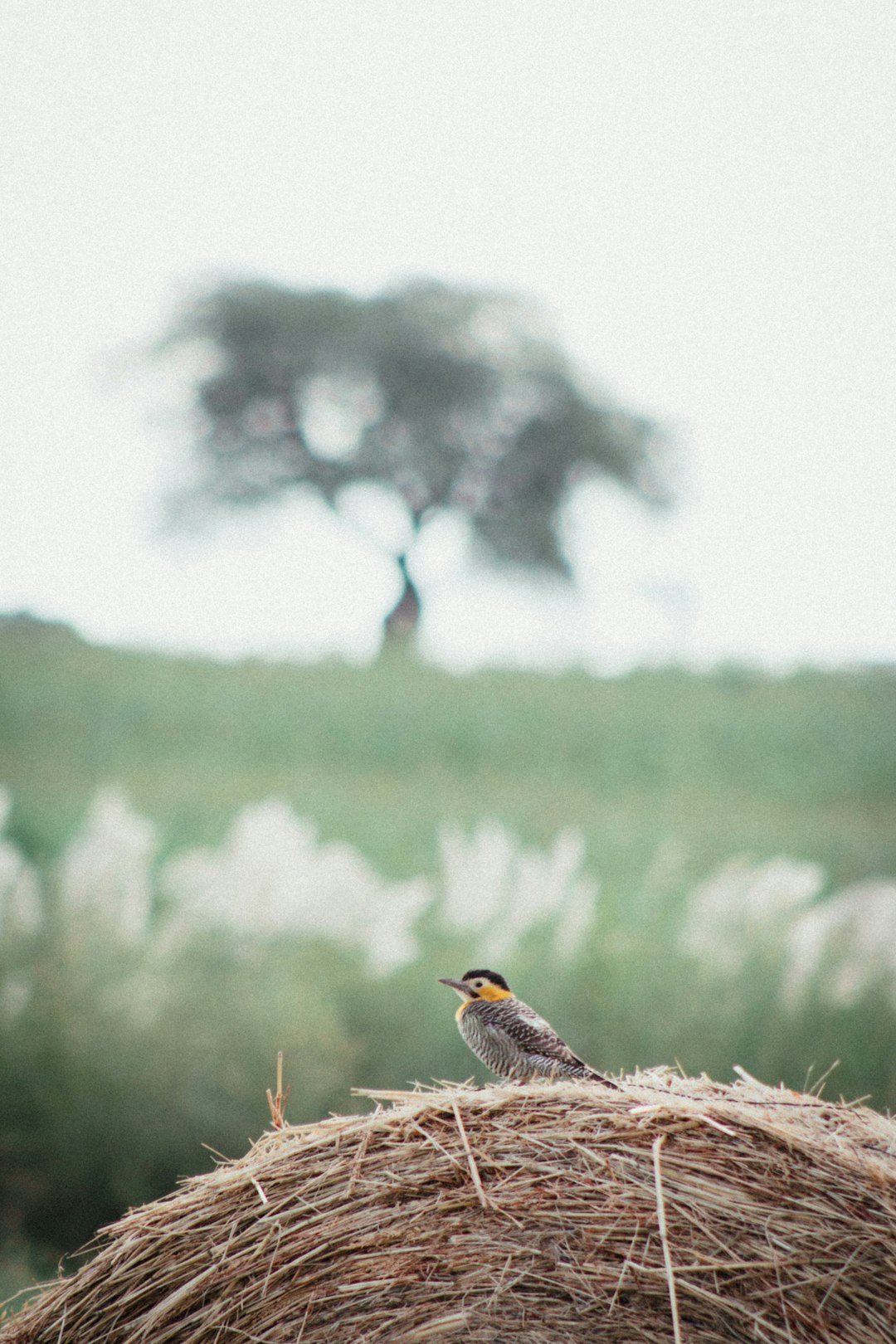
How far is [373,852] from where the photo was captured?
3.16 metres

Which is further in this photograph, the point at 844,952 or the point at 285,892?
the point at 844,952

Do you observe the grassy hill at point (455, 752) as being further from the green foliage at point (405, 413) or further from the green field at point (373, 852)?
the green foliage at point (405, 413)

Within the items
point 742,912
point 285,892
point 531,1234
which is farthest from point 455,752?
point 531,1234

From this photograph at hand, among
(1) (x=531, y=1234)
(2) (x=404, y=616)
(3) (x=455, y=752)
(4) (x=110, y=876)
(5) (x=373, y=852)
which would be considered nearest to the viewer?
(1) (x=531, y=1234)

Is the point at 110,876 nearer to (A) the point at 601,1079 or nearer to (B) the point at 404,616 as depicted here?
(B) the point at 404,616

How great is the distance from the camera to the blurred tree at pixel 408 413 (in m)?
4.11

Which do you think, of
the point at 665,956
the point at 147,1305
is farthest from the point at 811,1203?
the point at 665,956

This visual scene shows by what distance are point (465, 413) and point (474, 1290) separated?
3.47m

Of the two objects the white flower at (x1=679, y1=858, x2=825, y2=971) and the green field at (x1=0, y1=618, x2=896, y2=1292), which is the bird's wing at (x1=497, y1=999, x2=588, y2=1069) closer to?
the green field at (x1=0, y1=618, x2=896, y2=1292)

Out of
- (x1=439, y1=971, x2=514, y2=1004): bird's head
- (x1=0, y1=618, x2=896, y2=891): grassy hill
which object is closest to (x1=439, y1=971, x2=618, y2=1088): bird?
(x1=439, y1=971, x2=514, y2=1004): bird's head

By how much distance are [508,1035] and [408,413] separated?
3188 mm

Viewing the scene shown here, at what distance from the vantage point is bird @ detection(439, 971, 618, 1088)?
1.22 meters

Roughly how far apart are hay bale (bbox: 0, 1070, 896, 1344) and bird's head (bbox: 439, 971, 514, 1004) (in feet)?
0.46

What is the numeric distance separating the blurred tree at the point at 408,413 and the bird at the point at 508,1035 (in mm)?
2918
